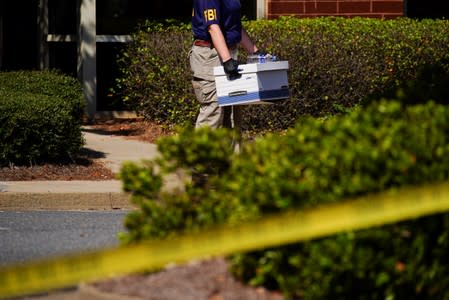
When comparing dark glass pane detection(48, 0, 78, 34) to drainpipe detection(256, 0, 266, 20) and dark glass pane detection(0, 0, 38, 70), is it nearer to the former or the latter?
dark glass pane detection(0, 0, 38, 70)

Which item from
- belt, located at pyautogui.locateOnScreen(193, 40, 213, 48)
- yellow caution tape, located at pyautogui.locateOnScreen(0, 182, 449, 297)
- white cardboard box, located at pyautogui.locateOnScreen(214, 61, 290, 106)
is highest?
belt, located at pyautogui.locateOnScreen(193, 40, 213, 48)

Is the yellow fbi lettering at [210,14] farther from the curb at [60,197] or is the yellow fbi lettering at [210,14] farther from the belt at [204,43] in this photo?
the curb at [60,197]

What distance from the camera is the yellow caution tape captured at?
16.1ft

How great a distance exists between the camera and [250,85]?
10297mm

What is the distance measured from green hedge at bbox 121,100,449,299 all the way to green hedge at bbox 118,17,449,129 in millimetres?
8528

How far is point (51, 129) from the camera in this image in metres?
11.8

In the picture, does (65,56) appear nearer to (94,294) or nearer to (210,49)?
(210,49)

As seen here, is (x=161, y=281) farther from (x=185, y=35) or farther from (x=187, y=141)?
(x=185, y=35)

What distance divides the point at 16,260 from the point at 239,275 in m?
2.77

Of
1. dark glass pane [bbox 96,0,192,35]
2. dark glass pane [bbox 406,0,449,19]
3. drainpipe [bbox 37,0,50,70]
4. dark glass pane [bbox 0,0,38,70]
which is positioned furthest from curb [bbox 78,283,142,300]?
dark glass pane [bbox 406,0,449,19]

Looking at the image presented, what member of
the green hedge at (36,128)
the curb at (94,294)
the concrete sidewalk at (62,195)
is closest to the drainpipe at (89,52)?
the green hedge at (36,128)

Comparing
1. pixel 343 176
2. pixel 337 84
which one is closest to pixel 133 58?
pixel 337 84

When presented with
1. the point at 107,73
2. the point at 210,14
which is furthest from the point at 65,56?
the point at 210,14

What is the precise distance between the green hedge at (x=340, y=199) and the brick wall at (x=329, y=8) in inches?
418
